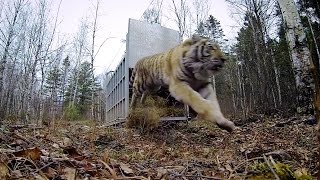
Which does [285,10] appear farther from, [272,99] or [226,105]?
[226,105]

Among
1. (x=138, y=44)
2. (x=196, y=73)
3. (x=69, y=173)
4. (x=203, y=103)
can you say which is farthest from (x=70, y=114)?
(x=69, y=173)

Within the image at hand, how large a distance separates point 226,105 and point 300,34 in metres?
22.7

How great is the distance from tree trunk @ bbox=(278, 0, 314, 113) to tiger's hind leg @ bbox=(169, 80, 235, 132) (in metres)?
3.07

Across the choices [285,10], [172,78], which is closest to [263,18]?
[285,10]

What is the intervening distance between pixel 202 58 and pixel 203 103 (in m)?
1.00

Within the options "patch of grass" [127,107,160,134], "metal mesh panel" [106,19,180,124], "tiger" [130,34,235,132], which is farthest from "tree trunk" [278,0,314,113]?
"metal mesh panel" [106,19,180,124]

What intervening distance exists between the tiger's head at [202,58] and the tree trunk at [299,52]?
3022mm

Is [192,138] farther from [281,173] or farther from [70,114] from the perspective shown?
[70,114]

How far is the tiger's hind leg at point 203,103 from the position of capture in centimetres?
357

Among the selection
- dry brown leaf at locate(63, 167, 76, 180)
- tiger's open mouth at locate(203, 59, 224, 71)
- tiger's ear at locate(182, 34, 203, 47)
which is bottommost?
dry brown leaf at locate(63, 167, 76, 180)

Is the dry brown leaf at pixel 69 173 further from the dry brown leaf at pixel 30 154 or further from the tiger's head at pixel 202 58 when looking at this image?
the tiger's head at pixel 202 58

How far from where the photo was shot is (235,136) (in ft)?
20.9

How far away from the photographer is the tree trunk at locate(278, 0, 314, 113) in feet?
22.4

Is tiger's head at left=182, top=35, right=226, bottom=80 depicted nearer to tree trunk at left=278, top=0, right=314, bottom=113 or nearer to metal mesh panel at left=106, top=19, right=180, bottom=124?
tree trunk at left=278, top=0, right=314, bottom=113
